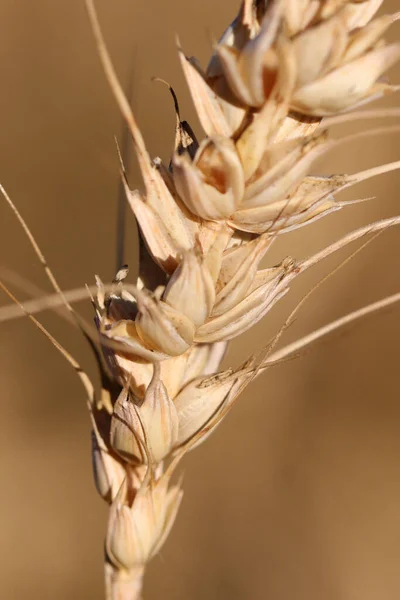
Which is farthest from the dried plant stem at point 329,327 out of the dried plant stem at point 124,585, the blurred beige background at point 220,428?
the blurred beige background at point 220,428

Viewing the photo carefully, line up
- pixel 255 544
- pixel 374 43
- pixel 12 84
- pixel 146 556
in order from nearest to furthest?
pixel 374 43
pixel 146 556
pixel 255 544
pixel 12 84

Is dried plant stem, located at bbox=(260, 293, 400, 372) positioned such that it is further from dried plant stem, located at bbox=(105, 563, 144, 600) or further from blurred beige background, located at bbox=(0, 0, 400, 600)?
blurred beige background, located at bbox=(0, 0, 400, 600)

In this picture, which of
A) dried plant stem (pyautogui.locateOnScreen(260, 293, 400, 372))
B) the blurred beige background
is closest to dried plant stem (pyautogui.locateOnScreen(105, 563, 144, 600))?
dried plant stem (pyautogui.locateOnScreen(260, 293, 400, 372))

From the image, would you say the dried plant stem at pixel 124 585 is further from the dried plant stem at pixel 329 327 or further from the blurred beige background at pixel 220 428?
the blurred beige background at pixel 220 428

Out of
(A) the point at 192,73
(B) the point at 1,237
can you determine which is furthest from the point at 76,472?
(A) the point at 192,73

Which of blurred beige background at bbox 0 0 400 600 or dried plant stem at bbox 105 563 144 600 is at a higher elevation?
blurred beige background at bbox 0 0 400 600

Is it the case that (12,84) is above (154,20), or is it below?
below

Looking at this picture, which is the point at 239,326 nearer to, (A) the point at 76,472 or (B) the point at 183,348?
(B) the point at 183,348

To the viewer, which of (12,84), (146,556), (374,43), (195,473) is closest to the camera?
(374,43)
